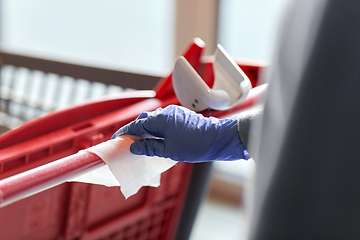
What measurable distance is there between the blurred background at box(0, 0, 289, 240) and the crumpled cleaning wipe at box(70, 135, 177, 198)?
616mm

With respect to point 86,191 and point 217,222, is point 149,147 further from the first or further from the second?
point 217,222

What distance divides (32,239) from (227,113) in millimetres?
548

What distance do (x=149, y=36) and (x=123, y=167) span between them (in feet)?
5.97

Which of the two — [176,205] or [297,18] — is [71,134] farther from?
[297,18]

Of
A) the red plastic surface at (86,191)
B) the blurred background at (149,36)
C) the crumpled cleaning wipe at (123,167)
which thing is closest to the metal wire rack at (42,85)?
the blurred background at (149,36)

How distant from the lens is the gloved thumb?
0.67m

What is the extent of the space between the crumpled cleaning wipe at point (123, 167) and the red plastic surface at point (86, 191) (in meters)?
0.03

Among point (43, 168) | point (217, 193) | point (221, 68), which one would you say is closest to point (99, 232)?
point (43, 168)

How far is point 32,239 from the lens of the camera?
81 cm

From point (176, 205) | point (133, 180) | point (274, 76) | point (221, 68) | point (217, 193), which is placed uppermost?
point (274, 76)

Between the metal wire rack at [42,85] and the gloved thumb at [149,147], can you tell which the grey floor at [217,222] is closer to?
the metal wire rack at [42,85]

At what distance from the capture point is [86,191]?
85 centimetres

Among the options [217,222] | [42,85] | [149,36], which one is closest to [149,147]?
[42,85]

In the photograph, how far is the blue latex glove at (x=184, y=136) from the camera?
0.69 metres
